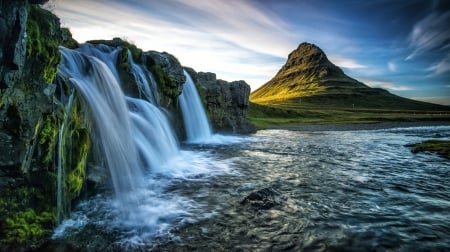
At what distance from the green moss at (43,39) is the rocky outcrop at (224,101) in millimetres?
29365

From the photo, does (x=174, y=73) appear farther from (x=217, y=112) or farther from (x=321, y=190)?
(x=321, y=190)

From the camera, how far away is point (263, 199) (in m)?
11.1

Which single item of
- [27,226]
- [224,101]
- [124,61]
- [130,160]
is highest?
[124,61]

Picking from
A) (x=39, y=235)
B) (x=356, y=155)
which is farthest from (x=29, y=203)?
(x=356, y=155)

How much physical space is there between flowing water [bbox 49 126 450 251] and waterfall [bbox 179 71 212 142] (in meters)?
16.1

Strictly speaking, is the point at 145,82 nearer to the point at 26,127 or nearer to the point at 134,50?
the point at 134,50

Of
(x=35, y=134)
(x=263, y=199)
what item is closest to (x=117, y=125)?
(x=35, y=134)

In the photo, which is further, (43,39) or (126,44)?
(126,44)

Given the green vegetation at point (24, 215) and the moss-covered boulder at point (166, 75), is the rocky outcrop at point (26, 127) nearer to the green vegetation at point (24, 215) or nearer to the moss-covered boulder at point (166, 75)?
the green vegetation at point (24, 215)

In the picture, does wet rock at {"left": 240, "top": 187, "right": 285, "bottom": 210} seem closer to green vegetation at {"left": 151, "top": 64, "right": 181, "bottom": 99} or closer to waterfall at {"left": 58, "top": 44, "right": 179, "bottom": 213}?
waterfall at {"left": 58, "top": 44, "right": 179, "bottom": 213}

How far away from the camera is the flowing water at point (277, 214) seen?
7.76 meters

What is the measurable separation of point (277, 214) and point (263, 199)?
1.34m

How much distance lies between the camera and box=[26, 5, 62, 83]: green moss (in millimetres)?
8609

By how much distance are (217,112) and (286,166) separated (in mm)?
25309
